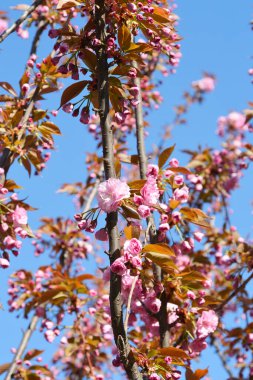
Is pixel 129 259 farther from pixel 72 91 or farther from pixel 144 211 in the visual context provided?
pixel 72 91

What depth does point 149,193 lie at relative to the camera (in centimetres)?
191

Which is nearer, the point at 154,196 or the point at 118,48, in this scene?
the point at 154,196

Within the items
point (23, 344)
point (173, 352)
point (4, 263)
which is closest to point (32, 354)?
point (23, 344)

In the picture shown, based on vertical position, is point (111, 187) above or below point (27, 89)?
below

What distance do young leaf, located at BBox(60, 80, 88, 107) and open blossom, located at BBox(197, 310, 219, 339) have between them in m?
1.06

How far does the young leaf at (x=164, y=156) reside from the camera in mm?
2471

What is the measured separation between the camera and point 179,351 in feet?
6.06

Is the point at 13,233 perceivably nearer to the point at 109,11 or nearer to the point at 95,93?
the point at 95,93

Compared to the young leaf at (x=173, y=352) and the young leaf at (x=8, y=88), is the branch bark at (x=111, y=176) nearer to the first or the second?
the young leaf at (x=173, y=352)

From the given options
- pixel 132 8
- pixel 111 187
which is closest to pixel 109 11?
pixel 132 8

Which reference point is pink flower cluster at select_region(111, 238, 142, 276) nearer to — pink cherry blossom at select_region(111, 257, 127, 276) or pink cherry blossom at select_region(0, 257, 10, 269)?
pink cherry blossom at select_region(111, 257, 127, 276)

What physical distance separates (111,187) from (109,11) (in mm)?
716

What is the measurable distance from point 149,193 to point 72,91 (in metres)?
0.51

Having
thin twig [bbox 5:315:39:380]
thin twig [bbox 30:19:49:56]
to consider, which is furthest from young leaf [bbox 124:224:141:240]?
thin twig [bbox 30:19:49:56]
